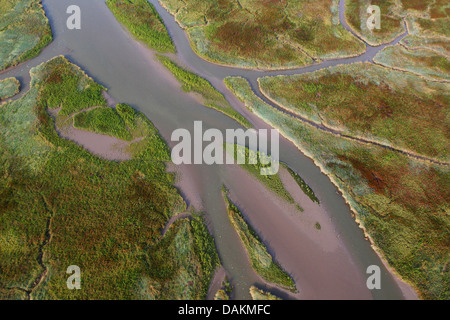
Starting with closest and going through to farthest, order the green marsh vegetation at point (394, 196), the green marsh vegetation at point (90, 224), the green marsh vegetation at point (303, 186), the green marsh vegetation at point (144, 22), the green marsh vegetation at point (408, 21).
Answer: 1. the green marsh vegetation at point (90, 224)
2. the green marsh vegetation at point (394, 196)
3. the green marsh vegetation at point (303, 186)
4. the green marsh vegetation at point (144, 22)
5. the green marsh vegetation at point (408, 21)

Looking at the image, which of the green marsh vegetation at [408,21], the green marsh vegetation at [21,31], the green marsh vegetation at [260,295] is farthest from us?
the green marsh vegetation at [408,21]

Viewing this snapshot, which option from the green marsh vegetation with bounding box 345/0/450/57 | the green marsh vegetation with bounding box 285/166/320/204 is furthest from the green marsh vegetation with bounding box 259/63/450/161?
the green marsh vegetation with bounding box 345/0/450/57

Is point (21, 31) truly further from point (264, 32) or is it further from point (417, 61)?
point (417, 61)

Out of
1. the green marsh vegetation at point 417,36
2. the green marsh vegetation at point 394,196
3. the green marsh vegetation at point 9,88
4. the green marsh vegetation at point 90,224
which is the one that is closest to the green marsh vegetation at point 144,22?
the green marsh vegetation at point 9,88

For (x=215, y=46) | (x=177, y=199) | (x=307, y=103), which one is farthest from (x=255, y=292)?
(x=215, y=46)

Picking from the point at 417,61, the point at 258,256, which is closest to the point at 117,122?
the point at 258,256

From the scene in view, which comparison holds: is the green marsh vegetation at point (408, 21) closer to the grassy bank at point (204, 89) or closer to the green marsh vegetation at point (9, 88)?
the grassy bank at point (204, 89)
